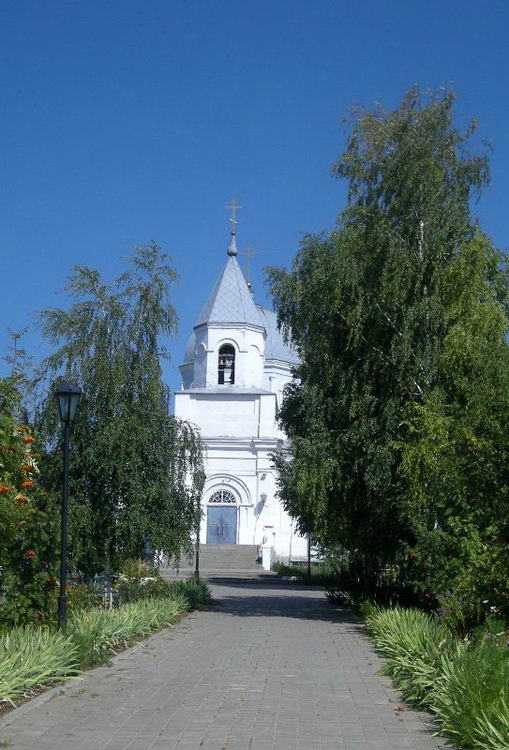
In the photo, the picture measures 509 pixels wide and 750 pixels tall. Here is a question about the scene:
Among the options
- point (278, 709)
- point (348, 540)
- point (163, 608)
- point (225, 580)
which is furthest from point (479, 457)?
point (225, 580)

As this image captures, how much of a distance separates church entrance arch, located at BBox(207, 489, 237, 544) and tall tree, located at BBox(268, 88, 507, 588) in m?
30.5

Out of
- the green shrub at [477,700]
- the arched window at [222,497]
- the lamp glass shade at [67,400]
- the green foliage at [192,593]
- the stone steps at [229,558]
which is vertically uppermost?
the arched window at [222,497]

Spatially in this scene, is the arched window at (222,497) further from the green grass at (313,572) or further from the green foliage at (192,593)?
the green foliage at (192,593)

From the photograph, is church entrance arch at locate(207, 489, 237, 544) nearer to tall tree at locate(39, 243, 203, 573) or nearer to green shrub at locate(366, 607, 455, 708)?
tall tree at locate(39, 243, 203, 573)

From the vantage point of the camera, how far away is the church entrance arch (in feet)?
178

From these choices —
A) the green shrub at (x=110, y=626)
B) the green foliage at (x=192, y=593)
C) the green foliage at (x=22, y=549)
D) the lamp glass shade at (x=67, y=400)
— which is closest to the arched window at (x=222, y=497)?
the green foliage at (x=192, y=593)

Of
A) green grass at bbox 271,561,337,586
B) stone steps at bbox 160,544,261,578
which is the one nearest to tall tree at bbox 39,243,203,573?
green grass at bbox 271,561,337,586

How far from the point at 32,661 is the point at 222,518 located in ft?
145

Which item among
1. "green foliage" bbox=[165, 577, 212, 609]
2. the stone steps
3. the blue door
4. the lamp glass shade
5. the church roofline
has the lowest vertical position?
"green foliage" bbox=[165, 577, 212, 609]

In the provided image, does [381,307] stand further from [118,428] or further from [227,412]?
[227,412]

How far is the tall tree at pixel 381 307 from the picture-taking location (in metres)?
21.8

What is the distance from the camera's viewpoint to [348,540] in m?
24.1

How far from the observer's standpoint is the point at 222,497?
54.8 m

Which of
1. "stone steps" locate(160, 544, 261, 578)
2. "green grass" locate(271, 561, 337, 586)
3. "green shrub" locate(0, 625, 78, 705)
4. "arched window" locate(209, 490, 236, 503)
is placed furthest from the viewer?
"arched window" locate(209, 490, 236, 503)
